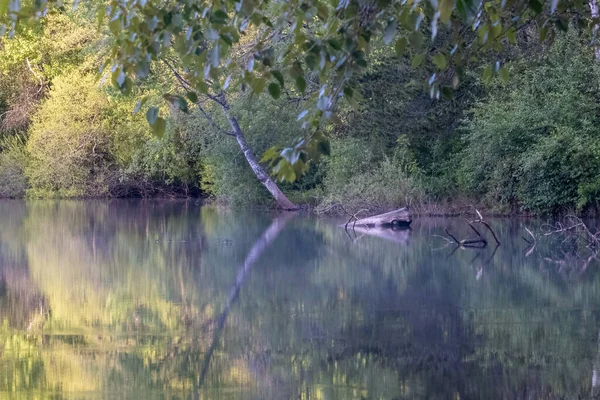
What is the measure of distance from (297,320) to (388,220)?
14150 millimetres

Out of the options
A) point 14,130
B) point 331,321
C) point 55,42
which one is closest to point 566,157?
point 331,321

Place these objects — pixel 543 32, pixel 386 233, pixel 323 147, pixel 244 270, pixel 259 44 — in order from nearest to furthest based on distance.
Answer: pixel 323 147
pixel 259 44
pixel 543 32
pixel 244 270
pixel 386 233

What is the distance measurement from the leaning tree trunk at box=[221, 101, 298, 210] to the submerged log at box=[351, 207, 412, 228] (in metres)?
7.40

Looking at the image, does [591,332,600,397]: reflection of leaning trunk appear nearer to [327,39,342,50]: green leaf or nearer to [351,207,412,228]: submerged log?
[327,39,342,50]: green leaf

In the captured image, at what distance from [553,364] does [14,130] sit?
4338cm

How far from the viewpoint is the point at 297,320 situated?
11094 mm

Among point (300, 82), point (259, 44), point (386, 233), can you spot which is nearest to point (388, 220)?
point (386, 233)

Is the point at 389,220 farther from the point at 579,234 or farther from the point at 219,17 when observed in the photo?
the point at 219,17

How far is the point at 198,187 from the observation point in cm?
4450

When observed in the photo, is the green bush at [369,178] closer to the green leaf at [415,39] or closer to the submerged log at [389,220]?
the submerged log at [389,220]

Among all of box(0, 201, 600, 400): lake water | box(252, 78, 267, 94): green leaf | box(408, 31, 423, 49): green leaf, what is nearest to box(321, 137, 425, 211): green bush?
box(0, 201, 600, 400): lake water

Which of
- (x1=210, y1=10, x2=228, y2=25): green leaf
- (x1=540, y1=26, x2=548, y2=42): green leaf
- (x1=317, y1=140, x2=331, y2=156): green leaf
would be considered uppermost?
(x1=540, y1=26, x2=548, y2=42): green leaf

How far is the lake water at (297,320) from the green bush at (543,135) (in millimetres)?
5452

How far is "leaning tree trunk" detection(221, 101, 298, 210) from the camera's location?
32094mm
